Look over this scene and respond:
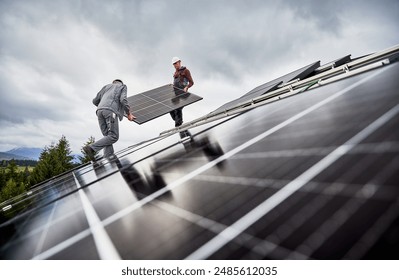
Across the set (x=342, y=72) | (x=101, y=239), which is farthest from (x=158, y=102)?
(x=101, y=239)

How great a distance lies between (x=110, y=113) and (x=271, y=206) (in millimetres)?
7285

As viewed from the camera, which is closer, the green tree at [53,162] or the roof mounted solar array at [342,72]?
the roof mounted solar array at [342,72]

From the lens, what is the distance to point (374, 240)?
0.76m

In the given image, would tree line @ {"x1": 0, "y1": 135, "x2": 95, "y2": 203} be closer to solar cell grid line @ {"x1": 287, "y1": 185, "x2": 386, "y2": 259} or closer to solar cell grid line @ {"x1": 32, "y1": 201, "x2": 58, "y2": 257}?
solar cell grid line @ {"x1": 32, "y1": 201, "x2": 58, "y2": 257}

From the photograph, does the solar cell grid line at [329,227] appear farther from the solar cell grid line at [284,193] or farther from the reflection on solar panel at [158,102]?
the reflection on solar panel at [158,102]

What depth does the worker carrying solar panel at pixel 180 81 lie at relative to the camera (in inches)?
456

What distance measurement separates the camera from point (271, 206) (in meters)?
1.14

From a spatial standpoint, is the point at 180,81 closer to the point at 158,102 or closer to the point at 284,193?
the point at 158,102

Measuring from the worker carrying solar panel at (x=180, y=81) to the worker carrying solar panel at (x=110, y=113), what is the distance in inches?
146

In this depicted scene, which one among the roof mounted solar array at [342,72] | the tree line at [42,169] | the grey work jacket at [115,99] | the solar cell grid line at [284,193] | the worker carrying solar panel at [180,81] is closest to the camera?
the solar cell grid line at [284,193]

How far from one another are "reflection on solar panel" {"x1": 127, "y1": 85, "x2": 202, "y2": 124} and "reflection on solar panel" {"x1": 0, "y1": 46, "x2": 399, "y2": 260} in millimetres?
7181

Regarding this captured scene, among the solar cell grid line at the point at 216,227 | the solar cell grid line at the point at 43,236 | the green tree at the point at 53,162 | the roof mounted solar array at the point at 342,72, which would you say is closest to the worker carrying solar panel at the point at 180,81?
the roof mounted solar array at the point at 342,72

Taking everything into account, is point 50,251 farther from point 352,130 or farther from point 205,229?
point 352,130
